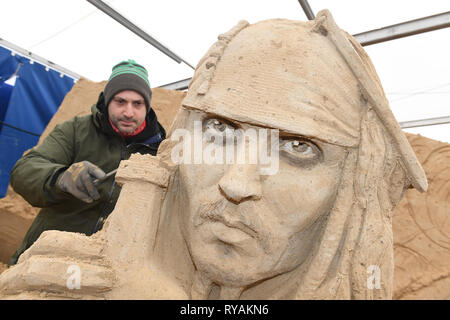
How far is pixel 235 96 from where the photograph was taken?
3.42 ft

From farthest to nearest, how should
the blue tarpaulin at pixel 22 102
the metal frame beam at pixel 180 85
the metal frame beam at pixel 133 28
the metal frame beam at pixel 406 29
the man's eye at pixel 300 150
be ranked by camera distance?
the metal frame beam at pixel 180 85, the blue tarpaulin at pixel 22 102, the metal frame beam at pixel 133 28, the metal frame beam at pixel 406 29, the man's eye at pixel 300 150

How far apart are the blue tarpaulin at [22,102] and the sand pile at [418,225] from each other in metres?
0.71

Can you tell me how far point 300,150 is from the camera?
108 centimetres

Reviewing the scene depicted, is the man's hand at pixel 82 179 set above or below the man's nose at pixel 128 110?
below

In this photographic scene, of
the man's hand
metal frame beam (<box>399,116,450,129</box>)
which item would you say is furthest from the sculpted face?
metal frame beam (<box>399,116,450,129</box>)

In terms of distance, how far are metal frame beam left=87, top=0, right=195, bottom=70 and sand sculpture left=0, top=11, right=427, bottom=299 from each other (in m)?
2.42

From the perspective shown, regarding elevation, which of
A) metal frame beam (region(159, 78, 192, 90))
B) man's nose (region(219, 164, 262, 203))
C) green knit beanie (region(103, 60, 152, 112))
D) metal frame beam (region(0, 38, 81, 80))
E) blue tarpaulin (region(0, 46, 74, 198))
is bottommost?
man's nose (region(219, 164, 262, 203))

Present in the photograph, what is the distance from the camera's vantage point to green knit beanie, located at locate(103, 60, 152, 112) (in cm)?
194

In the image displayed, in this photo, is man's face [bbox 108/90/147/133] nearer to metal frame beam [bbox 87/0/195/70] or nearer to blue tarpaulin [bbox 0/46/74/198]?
metal frame beam [bbox 87/0/195/70]

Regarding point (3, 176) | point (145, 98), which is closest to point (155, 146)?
point (145, 98)

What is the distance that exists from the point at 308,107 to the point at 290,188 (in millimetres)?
245

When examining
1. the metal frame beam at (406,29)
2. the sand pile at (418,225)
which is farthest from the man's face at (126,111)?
the metal frame beam at (406,29)

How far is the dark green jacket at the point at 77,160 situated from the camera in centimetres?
177

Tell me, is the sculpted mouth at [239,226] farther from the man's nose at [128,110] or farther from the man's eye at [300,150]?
the man's nose at [128,110]
